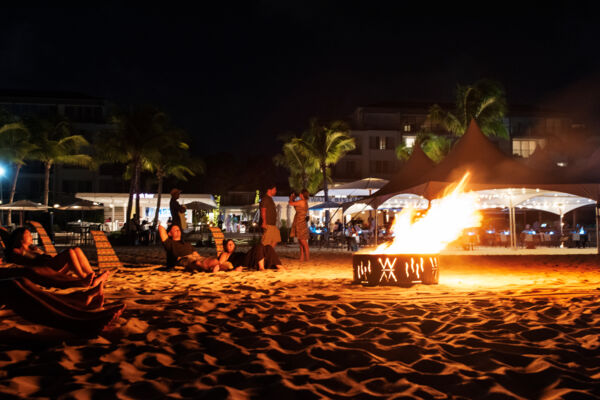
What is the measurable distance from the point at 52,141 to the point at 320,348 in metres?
32.9

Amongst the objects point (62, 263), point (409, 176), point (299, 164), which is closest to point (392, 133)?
point (299, 164)

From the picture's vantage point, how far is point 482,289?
22.7ft

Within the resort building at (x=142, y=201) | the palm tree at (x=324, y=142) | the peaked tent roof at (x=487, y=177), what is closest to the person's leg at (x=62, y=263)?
the peaked tent roof at (x=487, y=177)

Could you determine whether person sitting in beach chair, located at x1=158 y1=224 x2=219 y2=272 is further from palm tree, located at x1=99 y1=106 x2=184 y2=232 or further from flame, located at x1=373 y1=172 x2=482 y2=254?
palm tree, located at x1=99 y1=106 x2=184 y2=232

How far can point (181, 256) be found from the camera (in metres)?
9.75

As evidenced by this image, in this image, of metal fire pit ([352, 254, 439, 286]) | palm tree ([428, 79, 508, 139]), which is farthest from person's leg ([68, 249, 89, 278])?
palm tree ([428, 79, 508, 139])

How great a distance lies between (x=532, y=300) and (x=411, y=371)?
331 cm

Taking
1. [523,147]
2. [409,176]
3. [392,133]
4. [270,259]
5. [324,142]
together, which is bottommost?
[270,259]

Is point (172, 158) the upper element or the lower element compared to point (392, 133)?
lower

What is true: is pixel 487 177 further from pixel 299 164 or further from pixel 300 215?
pixel 299 164

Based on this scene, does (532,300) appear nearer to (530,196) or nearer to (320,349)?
(320,349)

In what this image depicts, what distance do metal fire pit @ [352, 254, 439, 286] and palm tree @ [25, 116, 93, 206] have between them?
28552 mm

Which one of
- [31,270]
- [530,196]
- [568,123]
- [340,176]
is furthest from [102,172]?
[568,123]

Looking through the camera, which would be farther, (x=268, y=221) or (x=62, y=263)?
(x=268, y=221)
